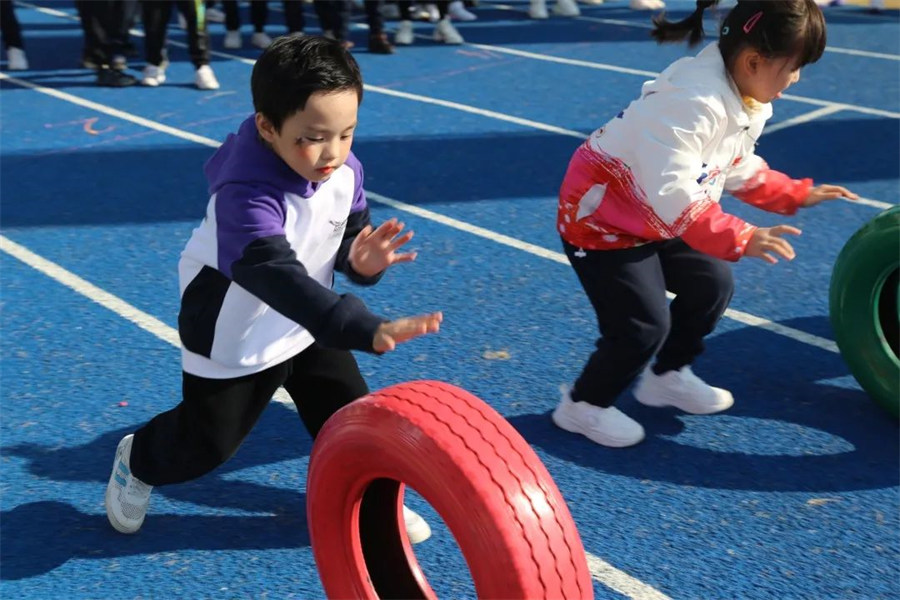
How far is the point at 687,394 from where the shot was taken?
13.3ft

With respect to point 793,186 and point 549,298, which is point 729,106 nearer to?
point 793,186

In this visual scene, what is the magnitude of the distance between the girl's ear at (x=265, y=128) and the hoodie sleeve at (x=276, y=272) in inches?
5.4

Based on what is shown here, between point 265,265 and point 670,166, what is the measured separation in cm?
138

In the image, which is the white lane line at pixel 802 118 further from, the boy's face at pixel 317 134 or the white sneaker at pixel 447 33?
the boy's face at pixel 317 134

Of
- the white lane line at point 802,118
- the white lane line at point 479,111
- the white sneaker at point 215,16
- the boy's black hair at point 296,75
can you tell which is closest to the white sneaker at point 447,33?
the white lane line at point 479,111

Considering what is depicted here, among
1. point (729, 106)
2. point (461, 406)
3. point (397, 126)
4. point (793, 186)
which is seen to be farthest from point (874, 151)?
point (461, 406)

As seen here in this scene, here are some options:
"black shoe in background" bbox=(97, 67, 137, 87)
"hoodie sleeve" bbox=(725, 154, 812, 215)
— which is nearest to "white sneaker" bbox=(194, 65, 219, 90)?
"black shoe in background" bbox=(97, 67, 137, 87)

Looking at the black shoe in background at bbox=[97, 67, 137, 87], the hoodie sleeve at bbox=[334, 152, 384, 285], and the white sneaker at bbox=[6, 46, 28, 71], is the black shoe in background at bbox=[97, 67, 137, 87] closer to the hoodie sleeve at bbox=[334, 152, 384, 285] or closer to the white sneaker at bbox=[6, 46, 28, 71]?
the white sneaker at bbox=[6, 46, 28, 71]

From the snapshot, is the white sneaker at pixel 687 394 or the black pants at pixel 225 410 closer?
the black pants at pixel 225 410

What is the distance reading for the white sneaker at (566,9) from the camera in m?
11.8

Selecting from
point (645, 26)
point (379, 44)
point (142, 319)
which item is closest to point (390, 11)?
point (379, 44)

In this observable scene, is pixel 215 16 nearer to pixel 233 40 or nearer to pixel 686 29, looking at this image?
pixel 233 40

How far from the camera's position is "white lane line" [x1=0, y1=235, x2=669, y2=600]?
309 centimetres

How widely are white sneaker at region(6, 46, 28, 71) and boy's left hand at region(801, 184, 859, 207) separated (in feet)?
25.1
